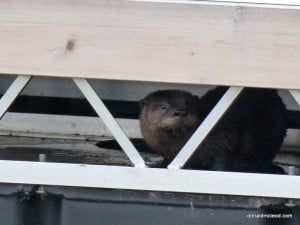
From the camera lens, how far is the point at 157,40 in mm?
2539

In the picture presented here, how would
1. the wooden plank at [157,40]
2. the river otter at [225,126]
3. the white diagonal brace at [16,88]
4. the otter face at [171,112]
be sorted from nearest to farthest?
the wooden plank at [157,40] → the white diagonal brace at [16,88] → the river otter at [225,126] → the otter face at [171,112]

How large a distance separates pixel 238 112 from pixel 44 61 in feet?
3.65

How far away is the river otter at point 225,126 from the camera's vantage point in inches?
129

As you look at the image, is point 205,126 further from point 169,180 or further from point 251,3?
point 251,3

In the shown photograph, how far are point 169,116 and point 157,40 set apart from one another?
0.94 meters

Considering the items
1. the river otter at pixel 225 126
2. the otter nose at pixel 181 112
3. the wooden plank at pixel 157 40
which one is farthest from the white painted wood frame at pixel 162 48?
the otter nose at pixel 181 112

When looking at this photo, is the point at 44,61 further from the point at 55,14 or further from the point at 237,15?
the point at 237,15

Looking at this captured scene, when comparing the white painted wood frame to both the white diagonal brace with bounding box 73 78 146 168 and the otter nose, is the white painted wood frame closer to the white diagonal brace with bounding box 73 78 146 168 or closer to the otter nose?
the white diagonal brace with bounding box 73 78 146 168

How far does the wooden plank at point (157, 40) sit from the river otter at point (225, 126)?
2.30 ft

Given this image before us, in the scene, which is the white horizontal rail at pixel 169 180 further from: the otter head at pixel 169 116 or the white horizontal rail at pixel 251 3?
the otter head at pixel 169 116

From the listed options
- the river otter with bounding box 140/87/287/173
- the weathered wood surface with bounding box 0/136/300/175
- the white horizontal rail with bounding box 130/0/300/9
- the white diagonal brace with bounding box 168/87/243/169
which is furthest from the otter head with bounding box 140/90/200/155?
the white horizontal rail with bounding box 130/0/300/9

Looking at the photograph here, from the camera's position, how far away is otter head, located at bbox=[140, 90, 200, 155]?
3.40 meters

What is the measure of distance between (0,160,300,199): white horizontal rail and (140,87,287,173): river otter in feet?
1.89

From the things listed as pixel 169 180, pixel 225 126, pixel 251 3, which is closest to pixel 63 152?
pixel 225 126
